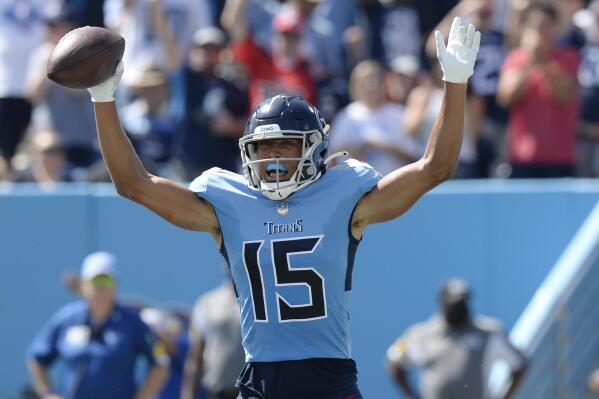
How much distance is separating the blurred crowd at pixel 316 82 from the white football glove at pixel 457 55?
4683 mm

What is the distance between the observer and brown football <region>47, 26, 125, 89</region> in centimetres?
452

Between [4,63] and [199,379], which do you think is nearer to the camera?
[199,379]

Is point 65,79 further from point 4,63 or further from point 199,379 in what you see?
point 4,63

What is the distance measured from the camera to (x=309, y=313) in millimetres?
4375

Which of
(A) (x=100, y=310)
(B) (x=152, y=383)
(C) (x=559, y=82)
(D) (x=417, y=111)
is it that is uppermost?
(C) (x=559, y=82)

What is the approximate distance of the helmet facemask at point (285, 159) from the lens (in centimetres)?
444

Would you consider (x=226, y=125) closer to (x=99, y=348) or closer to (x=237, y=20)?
(x=237, y=20)

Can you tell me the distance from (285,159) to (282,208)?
16cm

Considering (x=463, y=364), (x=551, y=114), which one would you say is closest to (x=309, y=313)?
(x=463, y=364)

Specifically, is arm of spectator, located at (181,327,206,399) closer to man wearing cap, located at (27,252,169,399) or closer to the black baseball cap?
man wearing cap, located at (27,252,169,399)

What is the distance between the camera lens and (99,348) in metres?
8.31

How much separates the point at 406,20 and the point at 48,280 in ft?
10.8

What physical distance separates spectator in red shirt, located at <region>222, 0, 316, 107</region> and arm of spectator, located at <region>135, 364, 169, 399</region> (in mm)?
2285

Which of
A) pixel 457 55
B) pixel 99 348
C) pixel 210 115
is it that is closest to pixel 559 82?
pixel 210 115
